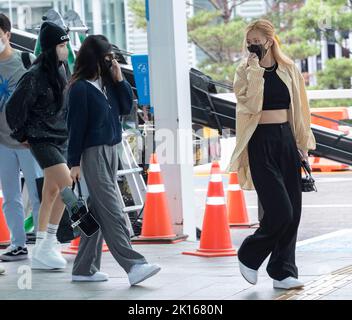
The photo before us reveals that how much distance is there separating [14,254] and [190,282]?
87.9 inches

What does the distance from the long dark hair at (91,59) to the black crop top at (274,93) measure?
50.4 inches

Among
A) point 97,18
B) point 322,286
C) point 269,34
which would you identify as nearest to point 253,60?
point 269,34

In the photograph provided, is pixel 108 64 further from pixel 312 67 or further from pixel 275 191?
pixel 312 67

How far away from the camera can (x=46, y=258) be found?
934cm

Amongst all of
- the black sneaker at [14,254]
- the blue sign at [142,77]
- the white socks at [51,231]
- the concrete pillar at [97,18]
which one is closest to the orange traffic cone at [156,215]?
the blue sign at [142,77]

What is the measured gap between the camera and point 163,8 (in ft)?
35.9

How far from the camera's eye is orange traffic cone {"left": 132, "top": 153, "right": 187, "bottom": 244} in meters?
10.6

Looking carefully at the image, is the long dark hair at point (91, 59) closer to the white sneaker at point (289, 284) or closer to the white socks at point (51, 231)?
the white socks at point (51, 231)

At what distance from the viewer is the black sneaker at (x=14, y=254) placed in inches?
392

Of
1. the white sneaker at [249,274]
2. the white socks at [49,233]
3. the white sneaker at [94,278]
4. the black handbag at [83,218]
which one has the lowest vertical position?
the white sneaker at [94,278]

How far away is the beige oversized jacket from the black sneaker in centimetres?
270

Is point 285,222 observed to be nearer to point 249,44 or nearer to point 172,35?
point 249,44
